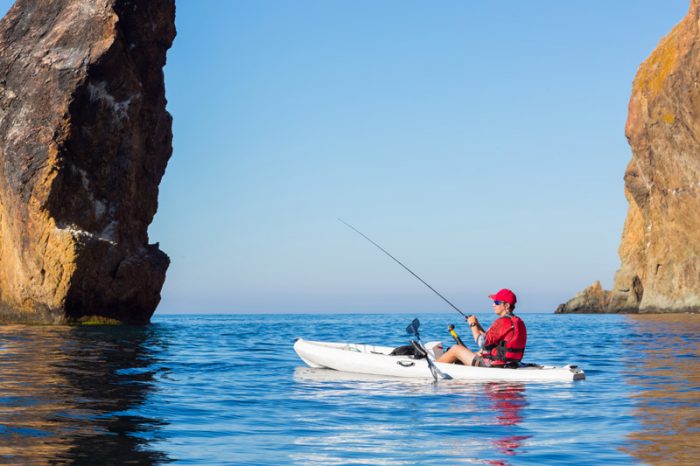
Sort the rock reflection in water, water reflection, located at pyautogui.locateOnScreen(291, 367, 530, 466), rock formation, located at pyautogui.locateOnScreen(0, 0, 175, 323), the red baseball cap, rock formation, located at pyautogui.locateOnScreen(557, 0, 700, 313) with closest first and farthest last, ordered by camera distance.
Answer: the rock reflection in water
water reflection, located at pyautogui.locateOnScreen(291, 367, 530, 466)
the red baseball cap
rock formation, located at pyautogui.locateOnScreen(0, 0, 175, 323)
rock formation, located at pyautogui.locateOnScreen(557, 0, 700, 313)

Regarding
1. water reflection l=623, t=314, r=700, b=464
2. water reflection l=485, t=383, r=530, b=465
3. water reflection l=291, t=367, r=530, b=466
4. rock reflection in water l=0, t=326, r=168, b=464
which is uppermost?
water reflection l=623, t=314, r=700, b=464

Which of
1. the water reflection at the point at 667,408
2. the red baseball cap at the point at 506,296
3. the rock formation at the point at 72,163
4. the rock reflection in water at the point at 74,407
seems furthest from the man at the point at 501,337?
the rock formation at the point at 72,163

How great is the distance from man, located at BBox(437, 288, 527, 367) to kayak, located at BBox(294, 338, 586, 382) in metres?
0.29

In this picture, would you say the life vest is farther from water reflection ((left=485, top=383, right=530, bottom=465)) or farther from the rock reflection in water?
the rock reflection in water

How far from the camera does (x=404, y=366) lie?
15898mm

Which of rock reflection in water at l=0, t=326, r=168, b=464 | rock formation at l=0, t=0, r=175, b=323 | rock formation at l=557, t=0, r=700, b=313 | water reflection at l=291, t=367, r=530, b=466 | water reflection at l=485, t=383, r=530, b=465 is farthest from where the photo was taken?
rock formation at l=557, t=0, r=700, b=313

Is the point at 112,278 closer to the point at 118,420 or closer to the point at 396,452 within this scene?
the point at 118,420

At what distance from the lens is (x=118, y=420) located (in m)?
10.4

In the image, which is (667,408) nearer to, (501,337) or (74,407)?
(501,337)

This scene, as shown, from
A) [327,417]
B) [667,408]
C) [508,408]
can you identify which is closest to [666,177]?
[667,408]

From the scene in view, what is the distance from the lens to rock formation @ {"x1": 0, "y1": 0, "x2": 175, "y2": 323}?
4262 centimetres

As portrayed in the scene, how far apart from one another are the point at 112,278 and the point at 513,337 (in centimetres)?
3457

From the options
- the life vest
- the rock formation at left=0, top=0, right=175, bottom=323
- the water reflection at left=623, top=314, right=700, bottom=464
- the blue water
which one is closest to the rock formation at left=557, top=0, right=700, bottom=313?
the rock formation at left=0, top=0, right=175, bottom=323

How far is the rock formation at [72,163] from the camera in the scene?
140 ft
